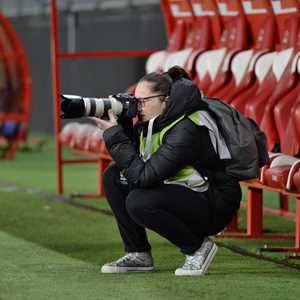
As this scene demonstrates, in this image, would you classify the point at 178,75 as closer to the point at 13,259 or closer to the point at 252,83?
the point at 13,259

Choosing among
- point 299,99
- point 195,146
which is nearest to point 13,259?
point 195,146

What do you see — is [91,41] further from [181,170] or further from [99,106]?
[181,170]

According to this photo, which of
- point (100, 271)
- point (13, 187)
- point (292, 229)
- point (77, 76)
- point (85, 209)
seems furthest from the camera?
point (77, 76)

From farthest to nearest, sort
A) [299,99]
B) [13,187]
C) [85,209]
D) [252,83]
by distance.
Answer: [13,187] < [85,209] < [252,83] < [299,99]

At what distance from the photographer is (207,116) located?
7.09 meters

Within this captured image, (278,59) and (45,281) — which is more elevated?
(278,59)

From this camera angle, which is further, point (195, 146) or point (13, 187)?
point (13, 187)

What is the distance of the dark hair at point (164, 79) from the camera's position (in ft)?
23.3

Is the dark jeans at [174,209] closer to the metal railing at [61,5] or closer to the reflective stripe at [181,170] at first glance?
the reflective stripe at [181,170]

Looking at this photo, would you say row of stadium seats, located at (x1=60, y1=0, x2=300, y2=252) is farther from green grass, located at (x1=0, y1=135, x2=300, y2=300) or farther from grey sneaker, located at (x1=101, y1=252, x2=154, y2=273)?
grey sneaker, located at (x1=101, y1=252, x2=154, y2=273)

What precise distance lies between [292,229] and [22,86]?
31.4 feet

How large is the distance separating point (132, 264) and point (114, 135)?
0.79 m

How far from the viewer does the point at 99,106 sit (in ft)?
23.3

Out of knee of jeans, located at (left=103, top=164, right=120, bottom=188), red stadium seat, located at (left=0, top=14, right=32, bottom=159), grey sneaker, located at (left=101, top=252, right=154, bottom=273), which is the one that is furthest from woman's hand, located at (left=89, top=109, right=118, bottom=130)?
red stadium seat, located at (left=0, top=14, right=32, bottom=159)
